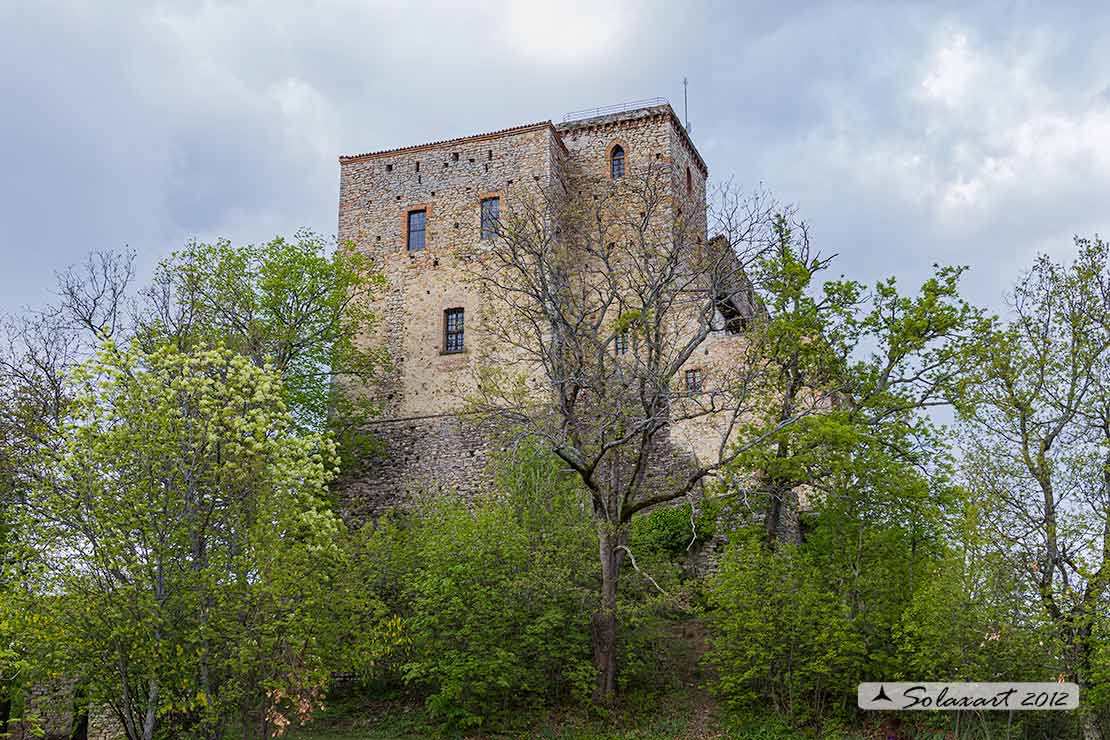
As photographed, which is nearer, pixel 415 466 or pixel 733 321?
pixel 733 321

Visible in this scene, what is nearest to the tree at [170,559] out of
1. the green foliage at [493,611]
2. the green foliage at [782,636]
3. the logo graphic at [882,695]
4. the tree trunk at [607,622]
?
the green foliage at [493,611]

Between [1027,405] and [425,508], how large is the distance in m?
14.4

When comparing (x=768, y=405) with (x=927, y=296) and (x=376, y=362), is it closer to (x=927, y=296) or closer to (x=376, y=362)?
(x=927, y=296)

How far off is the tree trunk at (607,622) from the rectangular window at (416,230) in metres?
13.9

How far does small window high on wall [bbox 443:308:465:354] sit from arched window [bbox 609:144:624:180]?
6.41 m

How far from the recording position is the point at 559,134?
32.7 metres

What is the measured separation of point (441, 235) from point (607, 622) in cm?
1470

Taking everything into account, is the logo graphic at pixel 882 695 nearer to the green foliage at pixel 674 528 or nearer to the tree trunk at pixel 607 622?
the tree trunk at pixel 607 622

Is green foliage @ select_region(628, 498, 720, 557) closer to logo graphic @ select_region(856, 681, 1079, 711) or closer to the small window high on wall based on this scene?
logo graphic @ select_region(856, 681, 1079, 711)

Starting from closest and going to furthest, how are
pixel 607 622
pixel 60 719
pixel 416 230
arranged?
pixel 607 622, pixel 60 719, pixel 416 230

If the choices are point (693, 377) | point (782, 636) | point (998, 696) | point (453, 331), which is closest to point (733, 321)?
point (693, 377)

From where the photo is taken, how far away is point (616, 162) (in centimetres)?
3206

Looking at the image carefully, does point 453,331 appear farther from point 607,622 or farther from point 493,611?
point 607,622

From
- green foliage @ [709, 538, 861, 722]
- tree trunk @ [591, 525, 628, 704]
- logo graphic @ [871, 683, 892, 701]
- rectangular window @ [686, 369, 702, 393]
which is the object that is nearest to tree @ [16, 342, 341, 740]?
tree trunk @ [591, 525, 628, 704]
